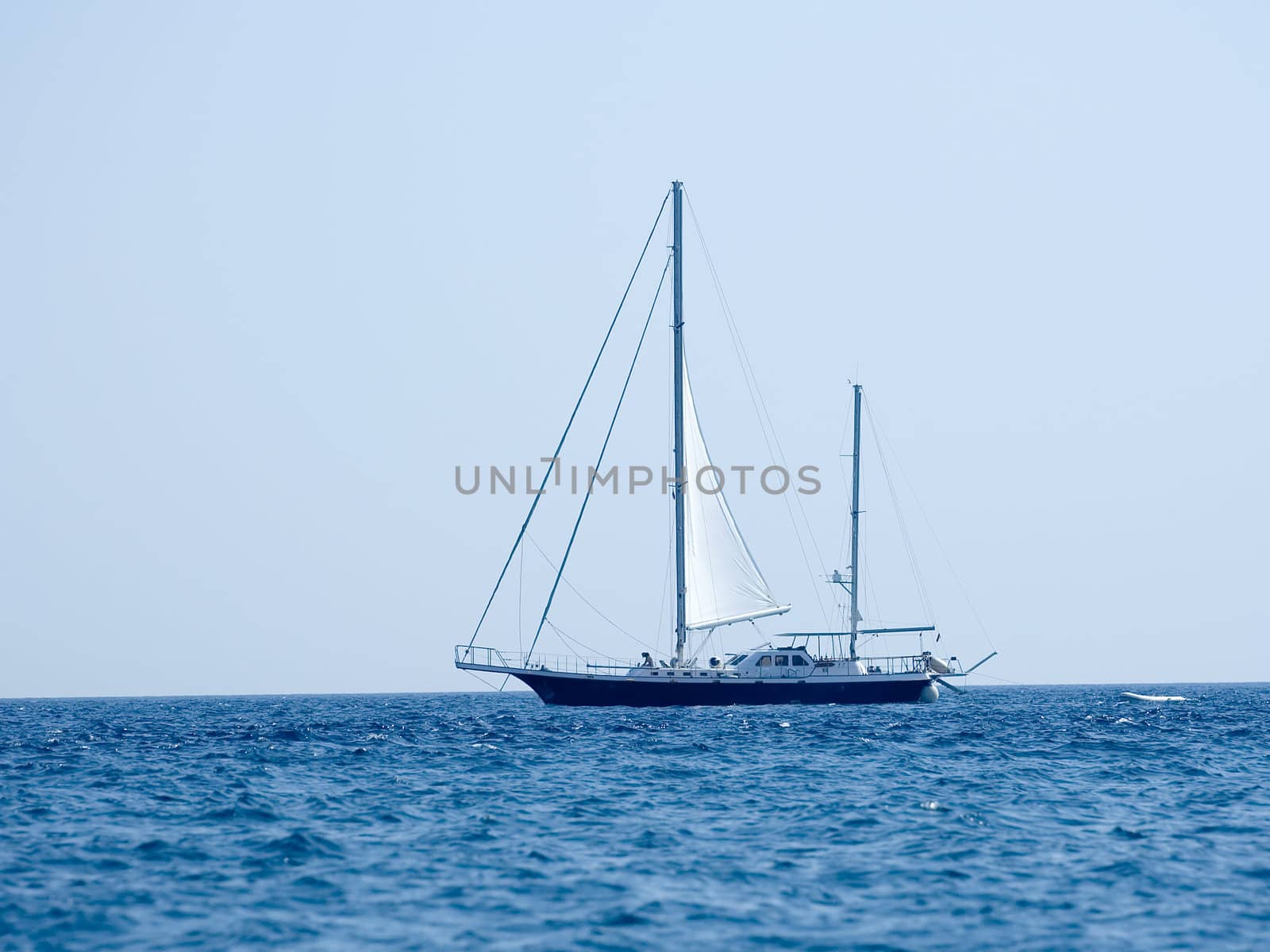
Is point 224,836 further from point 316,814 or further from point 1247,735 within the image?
point 1247,735

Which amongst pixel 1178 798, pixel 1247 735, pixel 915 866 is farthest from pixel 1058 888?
pixel 1247 735

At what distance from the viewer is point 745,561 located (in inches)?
2648

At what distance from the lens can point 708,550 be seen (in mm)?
65938

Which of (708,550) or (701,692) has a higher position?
(708,550)

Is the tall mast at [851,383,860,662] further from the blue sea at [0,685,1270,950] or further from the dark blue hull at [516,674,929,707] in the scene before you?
the blue sea at [0,685,1270,950]

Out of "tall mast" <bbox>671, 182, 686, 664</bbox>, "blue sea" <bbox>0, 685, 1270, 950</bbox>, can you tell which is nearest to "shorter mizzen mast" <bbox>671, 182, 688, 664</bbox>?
"tall mast" <bbox>671, 182, 686, 664</bbox>

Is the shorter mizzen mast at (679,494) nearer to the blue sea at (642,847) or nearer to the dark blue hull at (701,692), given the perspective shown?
the dark blue hull at (701,692)

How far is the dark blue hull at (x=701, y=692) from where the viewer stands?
6481 cm

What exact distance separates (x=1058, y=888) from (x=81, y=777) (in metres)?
24.7

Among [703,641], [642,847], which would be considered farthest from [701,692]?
[642,847]

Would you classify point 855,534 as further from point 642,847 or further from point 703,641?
point 642,847

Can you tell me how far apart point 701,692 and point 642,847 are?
42.7 m

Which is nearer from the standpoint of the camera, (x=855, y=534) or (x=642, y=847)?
(x=642, y=847)

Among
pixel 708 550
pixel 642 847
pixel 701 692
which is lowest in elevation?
pixel 642 847
